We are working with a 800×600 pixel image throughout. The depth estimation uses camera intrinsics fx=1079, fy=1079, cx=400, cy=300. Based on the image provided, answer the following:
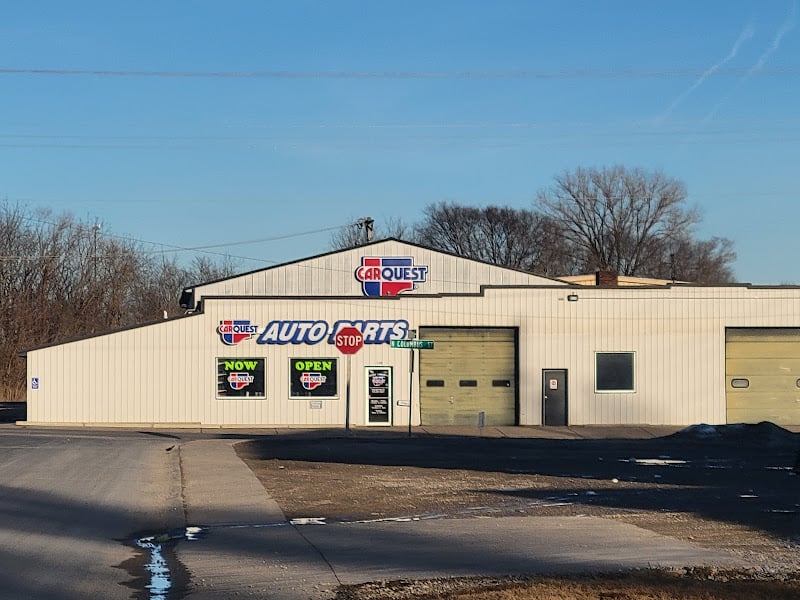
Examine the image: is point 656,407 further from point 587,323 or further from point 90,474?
point 90,474

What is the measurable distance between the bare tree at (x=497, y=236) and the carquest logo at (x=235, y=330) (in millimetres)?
51334

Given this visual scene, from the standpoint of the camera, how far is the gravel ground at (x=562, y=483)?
14.0 meters

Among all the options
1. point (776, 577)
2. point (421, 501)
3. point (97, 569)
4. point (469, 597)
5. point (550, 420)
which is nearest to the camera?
point (469, 597)

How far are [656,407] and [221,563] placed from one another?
31.7 meters

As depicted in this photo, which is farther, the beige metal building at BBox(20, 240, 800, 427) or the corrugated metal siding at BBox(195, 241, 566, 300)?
the corrugated metal siding at BBox(195, 241, 566, 300)

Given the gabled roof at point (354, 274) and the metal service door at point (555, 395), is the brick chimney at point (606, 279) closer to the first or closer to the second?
the gabled roof at point (354, 274)

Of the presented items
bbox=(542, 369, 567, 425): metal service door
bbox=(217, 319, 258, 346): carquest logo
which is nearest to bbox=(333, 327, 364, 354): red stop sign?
bbox=(217, 319, 258, 346): carquest logo

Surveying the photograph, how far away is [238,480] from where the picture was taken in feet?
63.8

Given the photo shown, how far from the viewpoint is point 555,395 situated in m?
40.6

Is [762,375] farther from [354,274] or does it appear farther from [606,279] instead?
[354,274]

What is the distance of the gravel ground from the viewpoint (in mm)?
13984

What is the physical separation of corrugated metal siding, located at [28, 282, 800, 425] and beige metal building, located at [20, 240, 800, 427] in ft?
0.17

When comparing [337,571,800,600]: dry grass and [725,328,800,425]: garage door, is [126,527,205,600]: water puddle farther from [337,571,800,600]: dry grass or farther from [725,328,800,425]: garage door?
[725,328,800,425]: garage door

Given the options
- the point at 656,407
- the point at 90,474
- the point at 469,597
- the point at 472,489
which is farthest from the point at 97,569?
the point at 656,407
